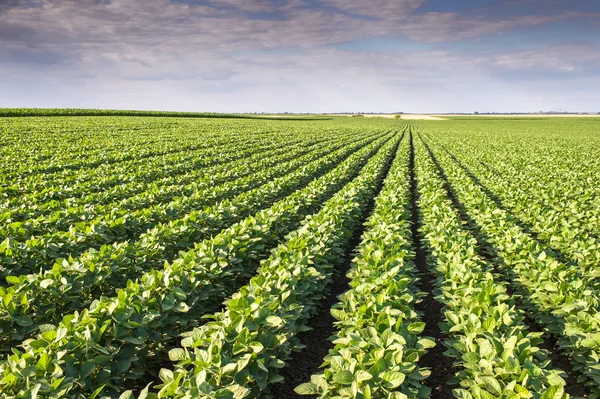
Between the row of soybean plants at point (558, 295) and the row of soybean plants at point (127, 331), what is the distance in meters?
4.76

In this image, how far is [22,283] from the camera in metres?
4.95

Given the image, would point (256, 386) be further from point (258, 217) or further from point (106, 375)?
point (258, 217)

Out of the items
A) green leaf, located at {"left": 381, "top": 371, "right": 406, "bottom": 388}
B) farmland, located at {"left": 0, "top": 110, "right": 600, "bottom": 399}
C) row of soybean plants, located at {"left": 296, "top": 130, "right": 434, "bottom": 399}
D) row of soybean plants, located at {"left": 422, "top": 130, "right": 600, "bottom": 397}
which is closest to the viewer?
green leaf, located at {"left": 381, "top": 371, "right": 406, "bottom": 388}

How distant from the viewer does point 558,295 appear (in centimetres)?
539

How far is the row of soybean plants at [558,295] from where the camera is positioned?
4.52m

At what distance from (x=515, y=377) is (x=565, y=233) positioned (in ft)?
20.8

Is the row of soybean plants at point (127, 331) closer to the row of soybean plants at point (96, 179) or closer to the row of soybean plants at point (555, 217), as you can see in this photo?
the row of soybean plants at point (96, 179)

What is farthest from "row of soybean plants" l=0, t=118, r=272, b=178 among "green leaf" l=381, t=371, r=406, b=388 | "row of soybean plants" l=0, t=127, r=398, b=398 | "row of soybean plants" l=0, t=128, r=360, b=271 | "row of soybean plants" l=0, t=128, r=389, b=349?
"green leaf" l=381, t=371, r=406, b=388

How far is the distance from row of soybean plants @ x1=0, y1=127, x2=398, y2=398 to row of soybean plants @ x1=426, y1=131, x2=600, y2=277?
6514 millimetres

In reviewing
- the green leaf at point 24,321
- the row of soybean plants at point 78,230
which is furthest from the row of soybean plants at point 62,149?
the green leaf at point 24,321

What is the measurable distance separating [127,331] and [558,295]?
578 centimetres

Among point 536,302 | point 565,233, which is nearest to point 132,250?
point 536,302

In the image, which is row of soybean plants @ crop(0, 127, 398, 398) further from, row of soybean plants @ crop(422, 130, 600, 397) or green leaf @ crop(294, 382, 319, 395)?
row of soybean plants @ crop(422, 130, 600, 397)

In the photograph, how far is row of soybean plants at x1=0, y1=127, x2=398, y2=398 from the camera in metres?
3.31
